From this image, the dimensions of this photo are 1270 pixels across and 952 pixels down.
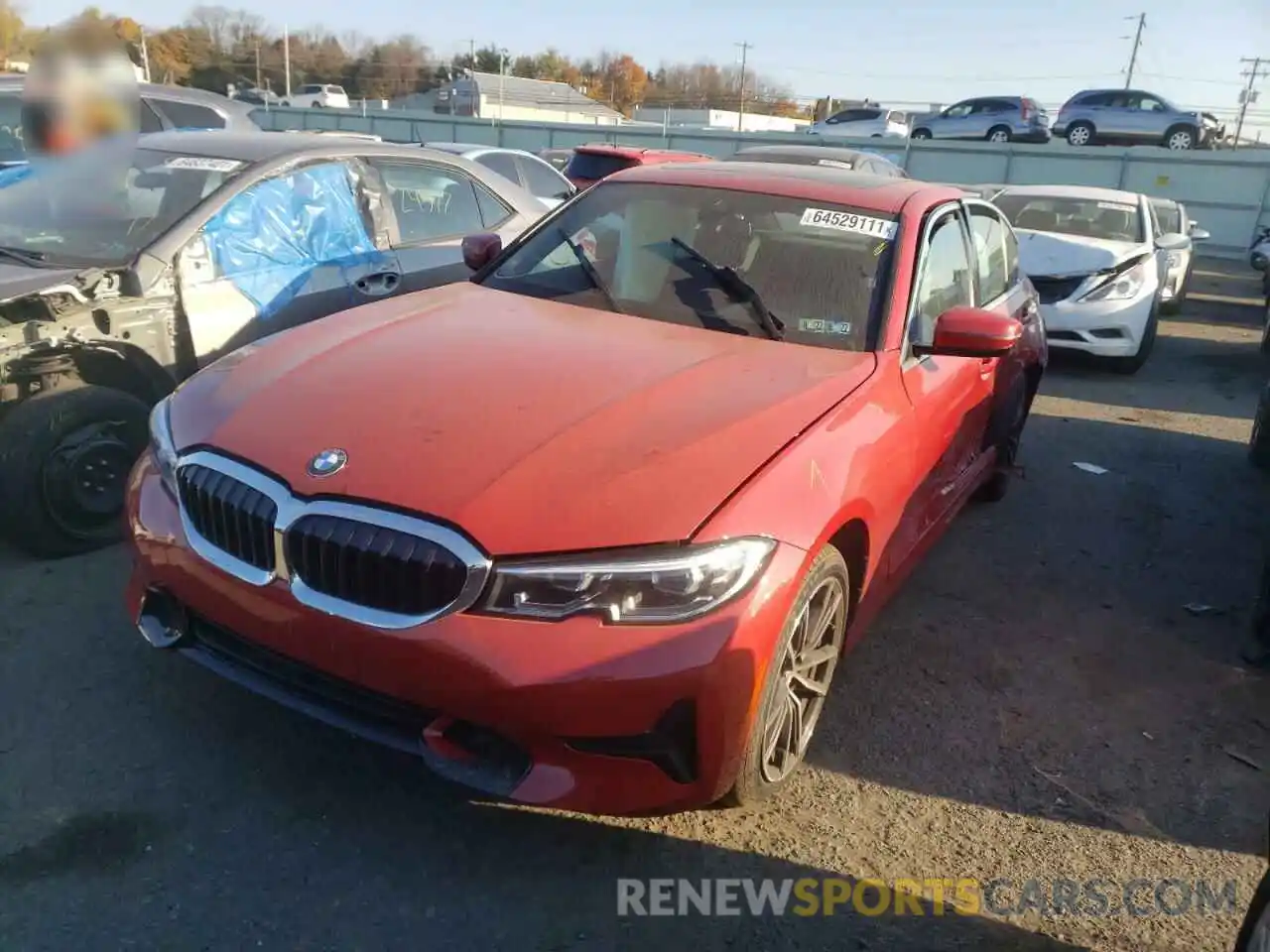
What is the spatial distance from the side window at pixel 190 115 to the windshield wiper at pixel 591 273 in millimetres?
5573

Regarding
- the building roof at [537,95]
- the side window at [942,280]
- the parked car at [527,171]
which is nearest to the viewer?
the side window at [942,280]

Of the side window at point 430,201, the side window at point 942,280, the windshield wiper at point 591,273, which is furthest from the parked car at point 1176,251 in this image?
the windshield wiper at point 591,273

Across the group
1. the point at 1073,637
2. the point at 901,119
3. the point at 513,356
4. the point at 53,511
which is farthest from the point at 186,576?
the point at 901,119

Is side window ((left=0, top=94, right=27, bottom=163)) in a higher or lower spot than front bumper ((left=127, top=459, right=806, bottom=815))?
higher

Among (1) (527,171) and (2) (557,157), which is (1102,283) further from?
(2) (557,157)

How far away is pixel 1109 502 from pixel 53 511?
5.24 metres

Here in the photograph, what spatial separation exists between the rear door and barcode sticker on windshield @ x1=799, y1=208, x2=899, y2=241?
229 centimetres

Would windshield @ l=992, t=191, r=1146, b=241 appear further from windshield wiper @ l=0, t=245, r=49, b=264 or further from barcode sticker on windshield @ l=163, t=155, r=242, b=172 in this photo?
windshield wiper @ l=0, t=245, r=49, b=264

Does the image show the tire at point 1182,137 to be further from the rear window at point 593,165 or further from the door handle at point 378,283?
Answer: the door handle at point 378,283

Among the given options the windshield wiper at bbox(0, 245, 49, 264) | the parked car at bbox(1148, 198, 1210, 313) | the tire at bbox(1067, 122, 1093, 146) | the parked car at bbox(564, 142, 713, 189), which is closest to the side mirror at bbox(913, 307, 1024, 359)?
the windshield wiper at bbox(0, 245, 49, 264)

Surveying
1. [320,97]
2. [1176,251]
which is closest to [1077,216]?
[1176,251]

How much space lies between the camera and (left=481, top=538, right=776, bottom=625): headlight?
221 cm

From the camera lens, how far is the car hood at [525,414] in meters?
2.29

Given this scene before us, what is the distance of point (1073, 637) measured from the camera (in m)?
3.91
